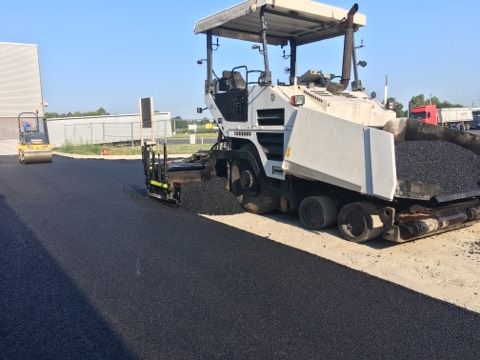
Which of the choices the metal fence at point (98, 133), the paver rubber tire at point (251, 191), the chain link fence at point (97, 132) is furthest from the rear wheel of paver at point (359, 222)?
the chain link fence at point (97, 132)

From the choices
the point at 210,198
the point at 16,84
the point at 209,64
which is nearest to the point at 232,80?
the point at 209,64

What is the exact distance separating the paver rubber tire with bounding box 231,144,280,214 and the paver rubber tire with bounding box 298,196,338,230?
0.74m

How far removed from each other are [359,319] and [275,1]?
4.43 metres

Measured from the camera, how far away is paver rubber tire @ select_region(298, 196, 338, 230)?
577 centimetres

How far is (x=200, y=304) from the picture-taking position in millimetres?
3680

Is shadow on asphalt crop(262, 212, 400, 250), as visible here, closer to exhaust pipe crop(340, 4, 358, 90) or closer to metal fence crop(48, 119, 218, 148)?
exhaust pipe crop(340, 4, 358, 90)

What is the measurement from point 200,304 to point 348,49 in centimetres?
466

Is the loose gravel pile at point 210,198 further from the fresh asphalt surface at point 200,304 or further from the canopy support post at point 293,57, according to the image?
the canopy support post at point 293,57

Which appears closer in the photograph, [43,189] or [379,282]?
[379,282]

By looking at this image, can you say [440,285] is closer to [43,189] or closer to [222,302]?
[222,302]

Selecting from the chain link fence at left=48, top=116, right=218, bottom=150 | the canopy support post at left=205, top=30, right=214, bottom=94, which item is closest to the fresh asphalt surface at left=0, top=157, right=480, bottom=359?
the canopy support post at left=205, top=30, right=214, bottom=94

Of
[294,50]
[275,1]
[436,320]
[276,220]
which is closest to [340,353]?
[436,320]

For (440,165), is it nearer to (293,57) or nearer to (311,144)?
(311,144)

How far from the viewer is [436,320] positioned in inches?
133
